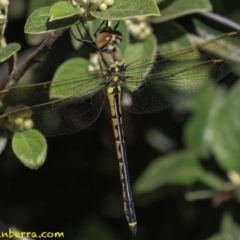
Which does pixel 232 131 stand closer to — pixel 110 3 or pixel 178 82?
pixel 178 82

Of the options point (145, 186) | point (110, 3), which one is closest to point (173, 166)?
point (145, 186)

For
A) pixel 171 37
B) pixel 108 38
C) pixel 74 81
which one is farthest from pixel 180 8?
pixel 74 81

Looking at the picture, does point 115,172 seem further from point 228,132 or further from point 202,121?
point 228,132

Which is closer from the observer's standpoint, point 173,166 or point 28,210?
point 173,166

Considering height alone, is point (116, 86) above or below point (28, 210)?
above

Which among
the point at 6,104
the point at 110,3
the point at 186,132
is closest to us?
the point at 110,3

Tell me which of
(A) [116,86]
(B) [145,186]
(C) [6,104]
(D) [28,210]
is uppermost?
(C) [6,104]

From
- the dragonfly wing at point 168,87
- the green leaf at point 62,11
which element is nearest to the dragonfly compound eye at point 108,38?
the dragonfly wing at point 168,87
